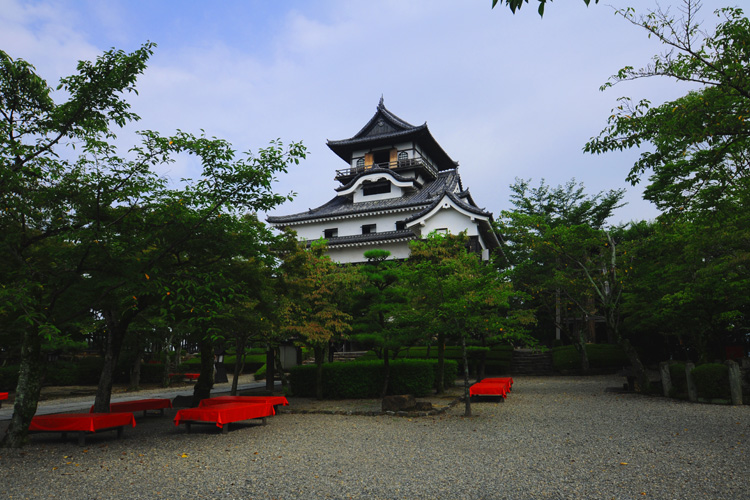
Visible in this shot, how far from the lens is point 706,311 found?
16.7 m

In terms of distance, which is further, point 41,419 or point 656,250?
point 656,250

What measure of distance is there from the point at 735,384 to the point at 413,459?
11.3 metres

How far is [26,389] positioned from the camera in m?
8.89

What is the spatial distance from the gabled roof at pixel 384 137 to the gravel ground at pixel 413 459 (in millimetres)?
29024

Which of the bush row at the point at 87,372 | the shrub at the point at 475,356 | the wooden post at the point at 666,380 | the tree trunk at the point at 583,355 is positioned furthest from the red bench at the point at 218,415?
the tree trunk at the point at 583,355

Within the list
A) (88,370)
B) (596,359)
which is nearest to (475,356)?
(596,359)

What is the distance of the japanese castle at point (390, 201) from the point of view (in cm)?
3152

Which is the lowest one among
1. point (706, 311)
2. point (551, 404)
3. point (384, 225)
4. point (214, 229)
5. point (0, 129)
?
point (551, 404)

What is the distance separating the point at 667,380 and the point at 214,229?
15.4m

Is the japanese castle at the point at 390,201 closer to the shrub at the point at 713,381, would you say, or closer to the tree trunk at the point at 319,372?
the tree trunk at the point at 319,372

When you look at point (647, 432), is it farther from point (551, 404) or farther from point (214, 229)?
point (214, 229)

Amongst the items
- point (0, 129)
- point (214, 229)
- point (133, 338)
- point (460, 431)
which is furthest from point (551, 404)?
point (133, 338)

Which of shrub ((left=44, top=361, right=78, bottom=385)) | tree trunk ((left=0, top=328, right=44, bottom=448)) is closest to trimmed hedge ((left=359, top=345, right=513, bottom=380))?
shrub ((left=44, top=361, right=78, bottom=385))

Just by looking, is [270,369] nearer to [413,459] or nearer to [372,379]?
[372,379]
